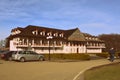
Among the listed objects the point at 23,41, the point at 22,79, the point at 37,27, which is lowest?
the point at 22,79

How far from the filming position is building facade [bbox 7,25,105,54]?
224 ft

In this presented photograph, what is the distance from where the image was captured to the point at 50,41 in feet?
Result: 248

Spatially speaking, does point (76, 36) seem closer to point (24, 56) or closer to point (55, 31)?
point (55, 31)

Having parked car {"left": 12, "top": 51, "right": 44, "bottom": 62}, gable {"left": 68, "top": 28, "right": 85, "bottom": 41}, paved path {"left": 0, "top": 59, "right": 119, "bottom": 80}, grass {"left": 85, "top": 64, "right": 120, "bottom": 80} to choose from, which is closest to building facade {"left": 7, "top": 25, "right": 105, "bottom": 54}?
gable {"left": 68, "top": 28, "right": 85, "bottom": 41}

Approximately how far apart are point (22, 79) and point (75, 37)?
2811 inches

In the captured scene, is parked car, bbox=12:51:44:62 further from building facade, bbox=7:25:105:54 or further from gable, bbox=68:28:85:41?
gable, bbox=68:28:85:41

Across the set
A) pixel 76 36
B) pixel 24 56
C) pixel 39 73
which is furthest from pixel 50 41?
pixel 39 73

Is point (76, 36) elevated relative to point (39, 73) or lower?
elevated

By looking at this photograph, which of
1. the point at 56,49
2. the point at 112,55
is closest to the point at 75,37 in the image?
the point at 56,49

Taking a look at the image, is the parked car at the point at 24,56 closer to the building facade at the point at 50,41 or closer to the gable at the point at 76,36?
the building facade at the point at 50,41

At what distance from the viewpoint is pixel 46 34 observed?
76688 mm

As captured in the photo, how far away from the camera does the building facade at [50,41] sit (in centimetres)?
6812

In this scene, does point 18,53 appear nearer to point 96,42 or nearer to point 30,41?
point 30,41

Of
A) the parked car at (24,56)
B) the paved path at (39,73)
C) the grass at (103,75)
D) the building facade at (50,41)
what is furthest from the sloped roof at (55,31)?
the grass at (103,75)
